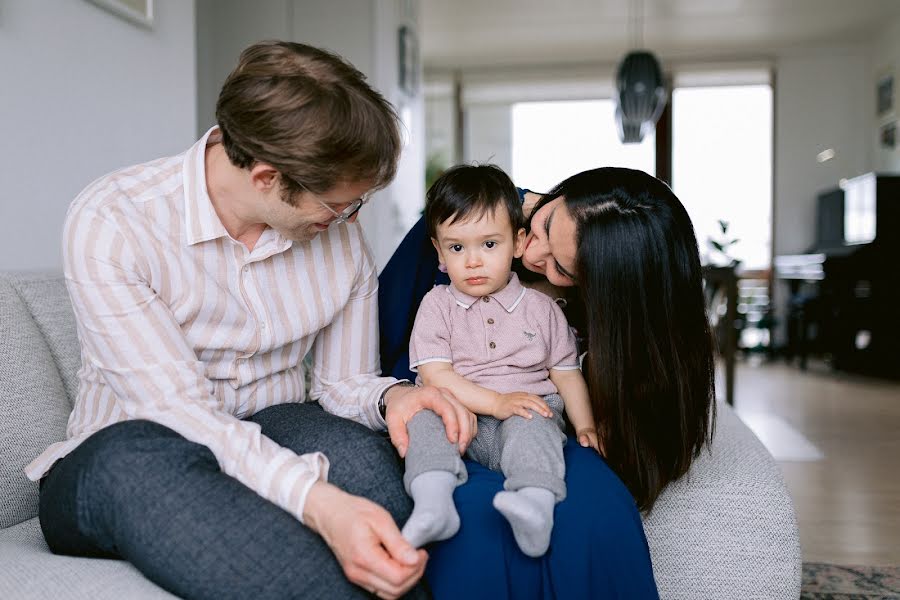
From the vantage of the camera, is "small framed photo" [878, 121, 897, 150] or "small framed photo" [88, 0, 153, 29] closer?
"small framed photo" [88, 0, 153, 29]

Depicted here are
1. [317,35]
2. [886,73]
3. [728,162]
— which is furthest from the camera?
[728,162]

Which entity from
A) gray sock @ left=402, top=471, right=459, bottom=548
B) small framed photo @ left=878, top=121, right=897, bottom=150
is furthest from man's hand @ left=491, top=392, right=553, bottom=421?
small framed photo @ left=878, top=121, right=897, bottom=150

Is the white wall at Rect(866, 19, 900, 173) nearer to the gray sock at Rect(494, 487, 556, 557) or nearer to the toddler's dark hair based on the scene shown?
the toddler's dark hair

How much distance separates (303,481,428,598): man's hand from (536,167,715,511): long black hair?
480mm

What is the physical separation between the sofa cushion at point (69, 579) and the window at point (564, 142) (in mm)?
7435

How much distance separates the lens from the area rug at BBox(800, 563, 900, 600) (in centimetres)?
189

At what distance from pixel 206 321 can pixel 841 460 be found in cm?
297

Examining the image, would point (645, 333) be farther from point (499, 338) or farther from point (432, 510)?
point (432, 510)

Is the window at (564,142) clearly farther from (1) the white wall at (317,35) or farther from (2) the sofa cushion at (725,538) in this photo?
(2) the sofa cushion at (725,538)

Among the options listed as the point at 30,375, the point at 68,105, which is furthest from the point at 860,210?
the point at 30,375

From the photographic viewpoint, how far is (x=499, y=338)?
146 centimetres

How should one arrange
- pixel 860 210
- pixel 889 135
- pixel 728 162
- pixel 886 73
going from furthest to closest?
pixel 728 162 < pixel 886 73 < pixel 889 135 < pixel 860 210

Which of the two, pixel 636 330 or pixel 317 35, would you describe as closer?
pixel 636 330

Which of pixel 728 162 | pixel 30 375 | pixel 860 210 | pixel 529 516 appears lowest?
pixel 529 516
